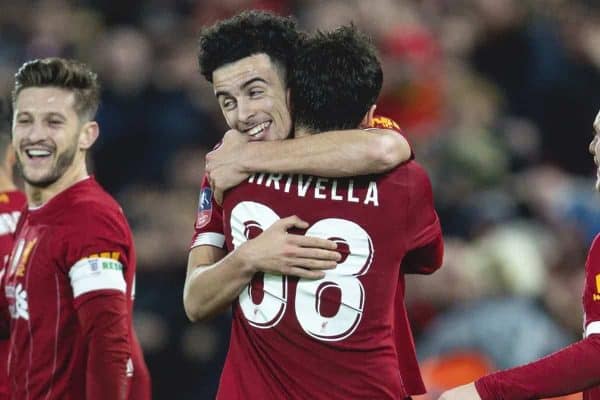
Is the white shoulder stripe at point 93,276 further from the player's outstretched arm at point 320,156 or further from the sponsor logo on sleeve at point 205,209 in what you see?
the player's outstretched arm at point 320,156

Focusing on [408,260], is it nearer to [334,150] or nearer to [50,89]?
[334,150]

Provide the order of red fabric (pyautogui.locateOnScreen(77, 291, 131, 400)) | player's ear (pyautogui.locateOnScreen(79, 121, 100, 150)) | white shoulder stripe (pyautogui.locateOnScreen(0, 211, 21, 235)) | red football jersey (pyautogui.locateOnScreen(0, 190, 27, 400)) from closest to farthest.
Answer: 1. red fabric (pyautogui.locateOnScreen(77, 291, 131, 400))
2. player's ear (pyautogui.locateOnScreen(79, 121, 100, 150))
3. red football jersey (pyautogui.locateOnScreen(0, 190, 27, 400))
4. white shoulder stripe (pyautogui.locateOnScreen(0, 211, 21, 235))

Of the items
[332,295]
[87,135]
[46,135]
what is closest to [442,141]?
[87,135]

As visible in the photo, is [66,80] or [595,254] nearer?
[595,254]

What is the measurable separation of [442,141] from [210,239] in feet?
15.9

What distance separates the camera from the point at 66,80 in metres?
4.67

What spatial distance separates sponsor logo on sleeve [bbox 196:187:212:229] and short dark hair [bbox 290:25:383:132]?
0.40 metres

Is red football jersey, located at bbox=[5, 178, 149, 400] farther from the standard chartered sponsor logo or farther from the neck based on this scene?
the neck

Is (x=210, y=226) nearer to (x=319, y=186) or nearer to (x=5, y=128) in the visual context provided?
(x=319, y=186)

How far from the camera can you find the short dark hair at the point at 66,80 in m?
4.67

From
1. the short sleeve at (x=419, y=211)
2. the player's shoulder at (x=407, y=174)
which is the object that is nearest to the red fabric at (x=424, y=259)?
the short sleeve at (x=419, y=211)

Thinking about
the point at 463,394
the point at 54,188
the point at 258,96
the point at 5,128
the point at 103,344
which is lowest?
the point at 463,394

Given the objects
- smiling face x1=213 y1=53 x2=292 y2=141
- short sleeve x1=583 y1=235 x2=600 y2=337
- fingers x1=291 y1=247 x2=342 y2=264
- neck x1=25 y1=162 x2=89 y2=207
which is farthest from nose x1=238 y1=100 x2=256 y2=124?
short sleeve x1=583 y1=235 x2=600 y2=337

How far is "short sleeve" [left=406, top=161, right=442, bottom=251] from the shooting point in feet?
12.1
